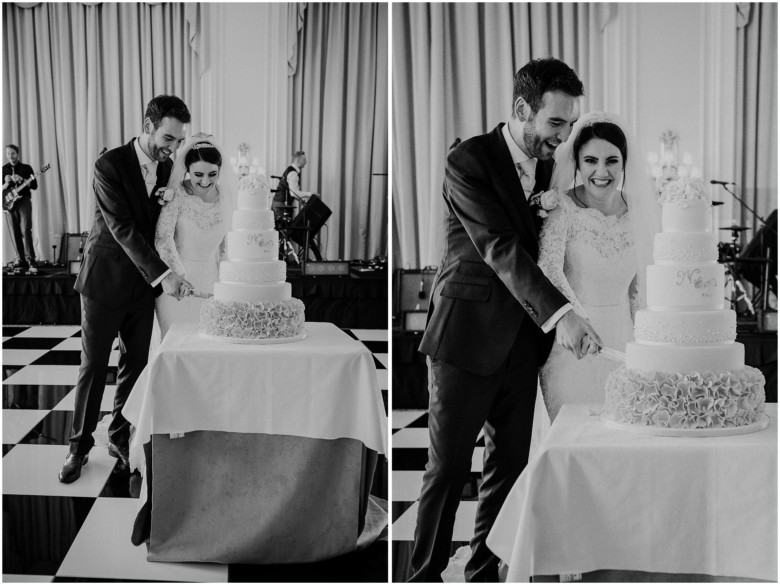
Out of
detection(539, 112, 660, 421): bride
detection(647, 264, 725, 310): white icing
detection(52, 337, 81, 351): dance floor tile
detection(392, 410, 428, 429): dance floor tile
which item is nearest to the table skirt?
detection(539, 112, 660, 421): bride

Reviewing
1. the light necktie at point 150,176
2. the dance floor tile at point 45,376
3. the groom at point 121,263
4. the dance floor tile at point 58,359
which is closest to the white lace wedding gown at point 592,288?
the groom at point 121,263

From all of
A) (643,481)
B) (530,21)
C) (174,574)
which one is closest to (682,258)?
(643,481)

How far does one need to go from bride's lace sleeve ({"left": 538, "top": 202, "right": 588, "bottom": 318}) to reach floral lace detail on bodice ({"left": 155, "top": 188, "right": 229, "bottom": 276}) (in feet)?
5.74

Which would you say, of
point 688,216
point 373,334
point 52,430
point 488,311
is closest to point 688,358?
point 688,216

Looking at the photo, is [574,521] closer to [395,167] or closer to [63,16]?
[395,167]

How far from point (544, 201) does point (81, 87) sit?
24.0 feet

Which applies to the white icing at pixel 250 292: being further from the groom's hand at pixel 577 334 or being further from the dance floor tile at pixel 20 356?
the dance floor tile at pixel 20 356

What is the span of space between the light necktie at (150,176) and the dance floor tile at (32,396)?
1.80 m

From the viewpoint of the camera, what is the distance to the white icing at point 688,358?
185cm

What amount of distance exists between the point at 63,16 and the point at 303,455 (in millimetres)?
7258

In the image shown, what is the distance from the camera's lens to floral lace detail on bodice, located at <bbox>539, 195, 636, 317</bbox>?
2418mm

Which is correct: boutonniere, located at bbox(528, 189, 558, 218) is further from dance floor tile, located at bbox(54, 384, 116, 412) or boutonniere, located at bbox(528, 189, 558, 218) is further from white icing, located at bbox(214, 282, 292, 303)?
dance floor tile, located at bbox(54, 384, 116, 412)

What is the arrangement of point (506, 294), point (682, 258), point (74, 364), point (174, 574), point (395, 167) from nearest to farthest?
point (682, 258) < point (506, 294) < point (174, 574) < point (74, 364) < point (395, 167)

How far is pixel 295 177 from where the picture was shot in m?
9.84
